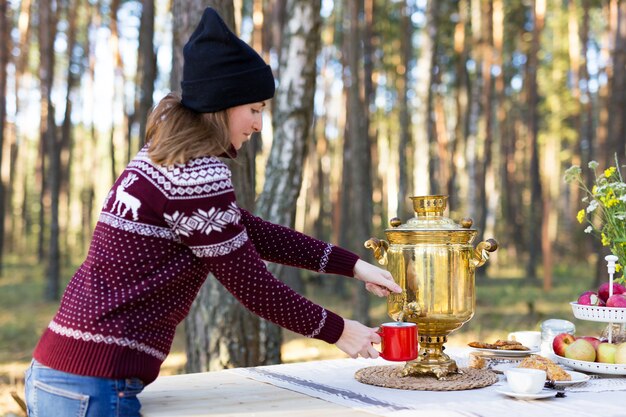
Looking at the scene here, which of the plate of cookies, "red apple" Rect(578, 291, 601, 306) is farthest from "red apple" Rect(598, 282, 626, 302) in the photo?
the plate of cookies

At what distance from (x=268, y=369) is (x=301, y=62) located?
3173mm

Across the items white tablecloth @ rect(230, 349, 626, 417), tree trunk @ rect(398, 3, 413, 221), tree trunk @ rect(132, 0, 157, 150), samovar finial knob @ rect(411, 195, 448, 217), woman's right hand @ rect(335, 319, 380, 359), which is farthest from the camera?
tree trunk @ rect(398, 3, 413, 221)

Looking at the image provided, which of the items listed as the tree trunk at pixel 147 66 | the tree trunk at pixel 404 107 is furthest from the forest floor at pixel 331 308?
the tree trunk at pixel 147 66

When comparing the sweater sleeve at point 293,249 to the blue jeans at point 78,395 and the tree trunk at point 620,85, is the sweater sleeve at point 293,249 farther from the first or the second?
the tree trunk at point 620,85

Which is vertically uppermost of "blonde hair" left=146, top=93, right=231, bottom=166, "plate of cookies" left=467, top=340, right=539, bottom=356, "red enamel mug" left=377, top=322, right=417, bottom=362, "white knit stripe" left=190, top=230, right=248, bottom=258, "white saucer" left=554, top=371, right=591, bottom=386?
"blonde hair" left=146, top=93, right=231, bottom=166

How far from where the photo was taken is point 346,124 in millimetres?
18047

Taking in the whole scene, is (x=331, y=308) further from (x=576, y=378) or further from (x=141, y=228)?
(x=141, y=228)

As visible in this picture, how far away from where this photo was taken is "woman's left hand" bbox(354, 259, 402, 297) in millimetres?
2475

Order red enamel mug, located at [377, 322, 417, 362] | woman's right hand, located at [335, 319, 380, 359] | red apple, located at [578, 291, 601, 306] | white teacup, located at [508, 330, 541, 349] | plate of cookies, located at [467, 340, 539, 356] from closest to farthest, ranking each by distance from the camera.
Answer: woman's right hand, located at [335, 319, 380, 359] → red enamel mug, located at [377, 322, 417, 362] → red apple, located at [578, 291, 601, 306] → plate of cookies, located at [467, 340, 539, 356] → white teacup, located at [508, 330, 541, 349]

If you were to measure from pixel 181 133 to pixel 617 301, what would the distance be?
163cm

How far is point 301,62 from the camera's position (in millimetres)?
5574

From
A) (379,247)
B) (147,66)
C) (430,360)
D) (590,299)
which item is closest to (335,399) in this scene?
(430,360)

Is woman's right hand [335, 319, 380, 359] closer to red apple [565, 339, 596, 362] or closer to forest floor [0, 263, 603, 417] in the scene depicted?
red apple [565, 339, 596, 362]

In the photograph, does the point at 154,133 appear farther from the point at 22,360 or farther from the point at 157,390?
the point at 22,360
